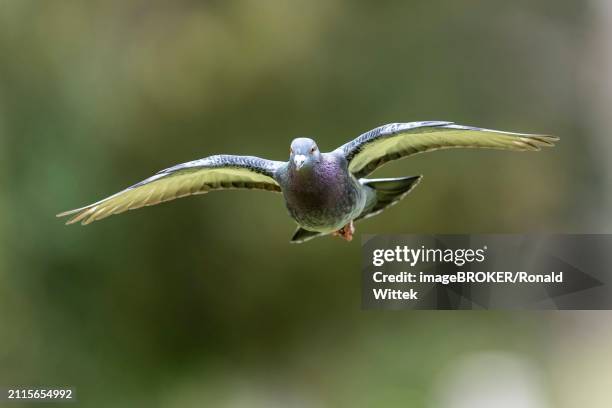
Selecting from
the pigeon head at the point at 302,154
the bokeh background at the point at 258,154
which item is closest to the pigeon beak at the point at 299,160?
the pigeon head at the point at 302,154

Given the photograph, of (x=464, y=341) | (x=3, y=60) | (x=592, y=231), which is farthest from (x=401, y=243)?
(x=3, y=60)

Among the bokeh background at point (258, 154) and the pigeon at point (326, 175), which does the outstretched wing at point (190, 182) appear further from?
the bokeh background at point (258, 154)

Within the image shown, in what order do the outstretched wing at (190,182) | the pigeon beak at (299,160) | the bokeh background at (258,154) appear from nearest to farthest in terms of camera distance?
the pigeon beak at (299,160) < the outstretched wing at (190,182) < the bokeh background at (258,154)

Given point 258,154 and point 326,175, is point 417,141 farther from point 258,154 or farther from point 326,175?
point 258,154

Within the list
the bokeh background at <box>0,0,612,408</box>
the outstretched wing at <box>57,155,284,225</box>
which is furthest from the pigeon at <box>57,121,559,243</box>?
the bokeh background at <box>0,0,612,408</box>

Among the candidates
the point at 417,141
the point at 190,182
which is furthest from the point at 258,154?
the point at 417,141

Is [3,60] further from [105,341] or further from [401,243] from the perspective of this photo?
[401,243]

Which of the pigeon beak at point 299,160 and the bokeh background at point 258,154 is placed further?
the bokeh background at point 258,154

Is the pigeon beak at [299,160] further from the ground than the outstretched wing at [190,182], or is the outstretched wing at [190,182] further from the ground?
the outstretched wing at [190,182]

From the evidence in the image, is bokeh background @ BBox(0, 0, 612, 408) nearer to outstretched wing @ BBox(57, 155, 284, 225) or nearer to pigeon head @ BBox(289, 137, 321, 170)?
outstretched wing @ BBox(57, 155, 284, 225)
